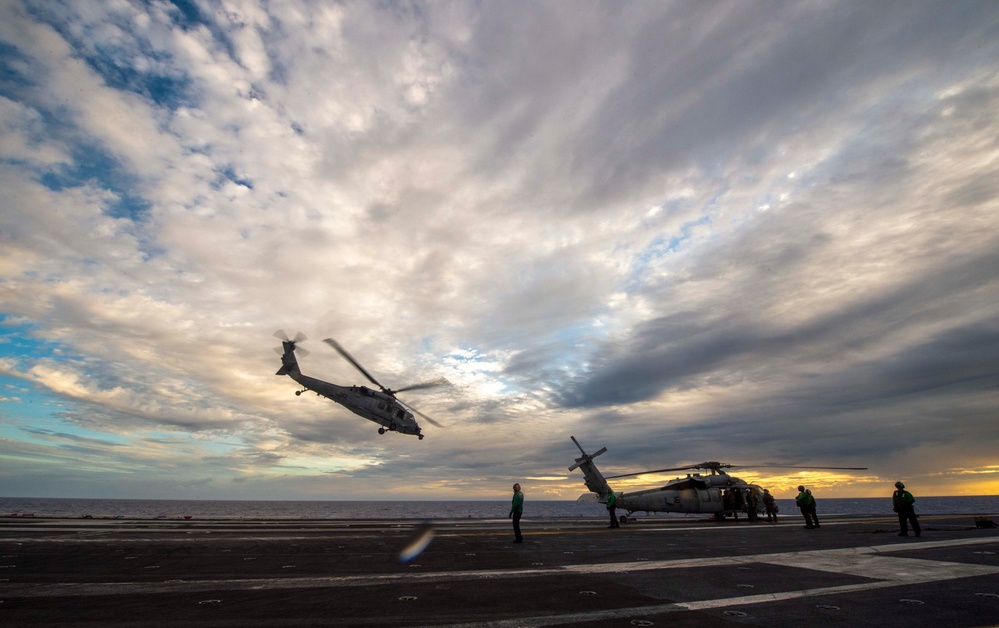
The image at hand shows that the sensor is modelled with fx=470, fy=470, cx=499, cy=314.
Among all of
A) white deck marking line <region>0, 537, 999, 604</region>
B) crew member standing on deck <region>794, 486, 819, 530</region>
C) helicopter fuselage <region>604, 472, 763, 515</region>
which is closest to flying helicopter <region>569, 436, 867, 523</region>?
helicopter fuselage <region>604, 472, 763, 515</region>

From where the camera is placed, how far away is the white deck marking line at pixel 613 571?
33.2ft

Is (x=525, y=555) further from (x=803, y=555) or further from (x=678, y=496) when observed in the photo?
(x=678, y=496)

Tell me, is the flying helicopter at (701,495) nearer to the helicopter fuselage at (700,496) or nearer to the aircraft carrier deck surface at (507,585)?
the helicopter fuselage at (700,496)

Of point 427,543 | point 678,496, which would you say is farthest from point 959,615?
point 678,496

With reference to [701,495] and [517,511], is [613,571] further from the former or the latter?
[701,495]

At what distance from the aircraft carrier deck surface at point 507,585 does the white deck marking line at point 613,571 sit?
50 millimetres

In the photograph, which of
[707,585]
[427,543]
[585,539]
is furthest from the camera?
[585,539]

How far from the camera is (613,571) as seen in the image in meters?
12.3

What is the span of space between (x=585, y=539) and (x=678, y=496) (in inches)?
650

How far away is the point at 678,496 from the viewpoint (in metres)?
34.4

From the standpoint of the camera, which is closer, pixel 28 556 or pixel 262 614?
pixel 262 614

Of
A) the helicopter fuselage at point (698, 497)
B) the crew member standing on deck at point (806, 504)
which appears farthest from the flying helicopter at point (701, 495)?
the crew member standing on deck at point (806, 504)

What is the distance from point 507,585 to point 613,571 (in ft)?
11.0

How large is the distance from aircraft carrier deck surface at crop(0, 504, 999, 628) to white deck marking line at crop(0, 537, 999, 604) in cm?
5
